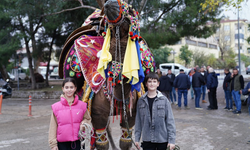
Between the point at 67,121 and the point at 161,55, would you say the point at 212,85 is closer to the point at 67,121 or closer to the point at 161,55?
the point at 67,121

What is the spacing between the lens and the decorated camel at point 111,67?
2854mm

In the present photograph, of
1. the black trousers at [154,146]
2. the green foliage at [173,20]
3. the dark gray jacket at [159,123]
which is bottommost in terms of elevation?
the black trousers at [154,146]

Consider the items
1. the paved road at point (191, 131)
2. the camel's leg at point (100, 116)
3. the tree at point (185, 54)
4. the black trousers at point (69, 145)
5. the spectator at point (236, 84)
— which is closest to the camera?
the black trousers at point (69, 145)

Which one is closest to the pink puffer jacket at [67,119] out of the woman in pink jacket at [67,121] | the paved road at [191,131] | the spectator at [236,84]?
the woman in pink jacket at [67,121]

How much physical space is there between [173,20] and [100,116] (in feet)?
31.6

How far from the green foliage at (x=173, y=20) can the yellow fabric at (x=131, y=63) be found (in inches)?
353

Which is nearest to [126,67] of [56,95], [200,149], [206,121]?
[200,149]

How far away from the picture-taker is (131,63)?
2850 millimetres

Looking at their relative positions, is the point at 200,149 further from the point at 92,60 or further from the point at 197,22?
the point at 197,22

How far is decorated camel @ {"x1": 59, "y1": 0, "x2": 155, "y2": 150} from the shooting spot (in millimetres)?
2854

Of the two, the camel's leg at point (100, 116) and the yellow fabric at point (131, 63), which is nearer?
the yellow fabric at point (131, 63)

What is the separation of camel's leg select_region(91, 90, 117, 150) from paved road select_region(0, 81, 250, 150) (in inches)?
85.5

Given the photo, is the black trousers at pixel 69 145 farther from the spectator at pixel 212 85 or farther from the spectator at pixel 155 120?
the spectator at pixel 212 85

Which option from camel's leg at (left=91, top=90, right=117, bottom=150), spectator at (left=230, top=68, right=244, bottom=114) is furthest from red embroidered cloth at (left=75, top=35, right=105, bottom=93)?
spectator at (left=230, top=68, right=244, bottom=114)
